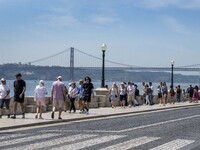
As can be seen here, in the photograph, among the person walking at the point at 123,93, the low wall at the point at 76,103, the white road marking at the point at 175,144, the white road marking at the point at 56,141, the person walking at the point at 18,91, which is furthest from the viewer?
the person walking at the point at 123,93

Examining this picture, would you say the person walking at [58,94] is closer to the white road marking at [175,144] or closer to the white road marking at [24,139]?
the white road marking at [24,139]

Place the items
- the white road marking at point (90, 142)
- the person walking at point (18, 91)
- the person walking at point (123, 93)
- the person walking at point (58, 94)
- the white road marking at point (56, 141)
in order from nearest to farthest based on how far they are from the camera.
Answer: the white road marking at point (90, 142)
the white road marking at point (56, 141)
the person walking at point (18, 91)
the person walking at point (58, 94)
the person walking at point (123, 93)

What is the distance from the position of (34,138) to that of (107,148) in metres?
2.69

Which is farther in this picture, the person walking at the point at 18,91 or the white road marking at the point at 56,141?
the person walking at the point at 18,91

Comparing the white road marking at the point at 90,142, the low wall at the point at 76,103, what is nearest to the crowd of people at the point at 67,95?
the low wall at the point at 76,103

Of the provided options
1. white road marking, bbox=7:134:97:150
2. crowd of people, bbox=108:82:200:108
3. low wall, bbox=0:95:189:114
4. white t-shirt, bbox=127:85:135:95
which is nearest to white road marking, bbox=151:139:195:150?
white road marking, bbox=7:134:97:150

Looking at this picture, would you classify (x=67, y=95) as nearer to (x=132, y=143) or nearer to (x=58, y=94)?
(x=58, y=94)

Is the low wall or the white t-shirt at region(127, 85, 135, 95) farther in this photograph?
the white t-shirt at region(127, 85, 135, 95)

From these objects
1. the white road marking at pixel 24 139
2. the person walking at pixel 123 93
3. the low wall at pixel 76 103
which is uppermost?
the person walking at pixel 123 93

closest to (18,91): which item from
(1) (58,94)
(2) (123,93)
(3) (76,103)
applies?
(1) (58,94)

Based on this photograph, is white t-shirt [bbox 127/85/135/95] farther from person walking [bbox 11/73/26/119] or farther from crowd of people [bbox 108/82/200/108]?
person walking [bbox 11/73/26/119]

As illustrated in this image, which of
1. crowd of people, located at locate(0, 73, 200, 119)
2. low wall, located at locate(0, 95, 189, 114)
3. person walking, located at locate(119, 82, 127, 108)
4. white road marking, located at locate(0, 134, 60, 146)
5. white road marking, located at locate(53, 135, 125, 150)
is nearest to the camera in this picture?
white road marking, located at locate(53, 135, 125, 150)

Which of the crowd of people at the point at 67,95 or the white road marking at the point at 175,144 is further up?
the crowd of people at the point at 67,95

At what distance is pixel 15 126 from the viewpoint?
1603cm
